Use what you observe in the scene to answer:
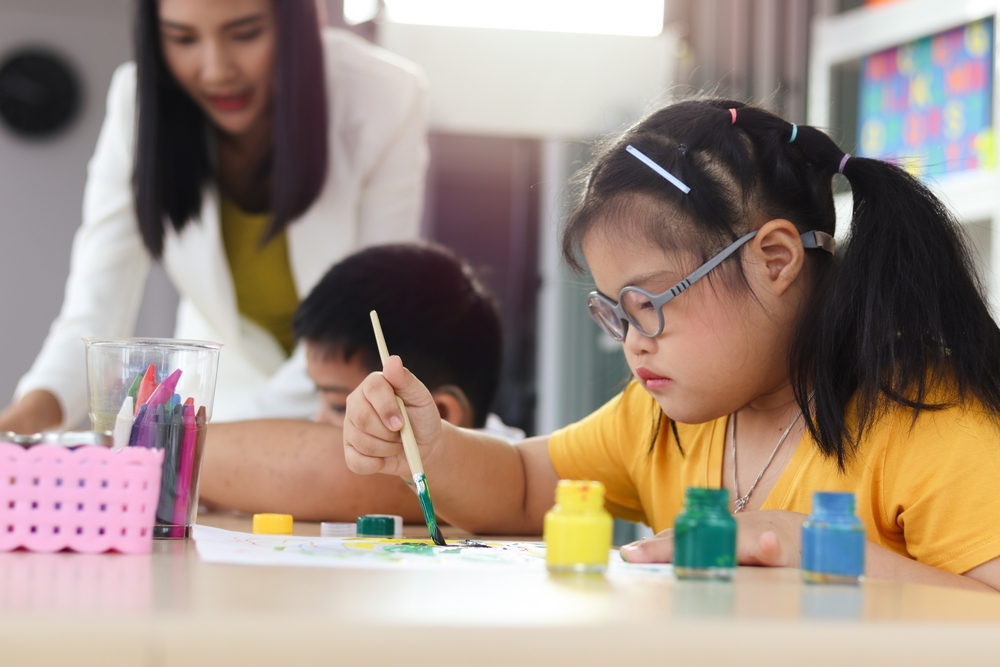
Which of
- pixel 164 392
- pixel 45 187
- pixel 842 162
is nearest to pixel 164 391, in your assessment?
pixel 164 392

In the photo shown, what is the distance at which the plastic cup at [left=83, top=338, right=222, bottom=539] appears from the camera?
76cm

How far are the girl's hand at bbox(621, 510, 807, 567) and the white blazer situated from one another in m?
1.06

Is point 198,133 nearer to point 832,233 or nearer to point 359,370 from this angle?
point 359,370

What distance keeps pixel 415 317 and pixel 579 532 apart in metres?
0.87

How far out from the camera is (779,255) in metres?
0.95

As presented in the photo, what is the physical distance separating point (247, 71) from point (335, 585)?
1330 mm

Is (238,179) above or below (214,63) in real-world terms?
below

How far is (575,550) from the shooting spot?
1.86 ft

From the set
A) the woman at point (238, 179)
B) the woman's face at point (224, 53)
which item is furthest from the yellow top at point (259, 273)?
the woman's face at point (224, 53)

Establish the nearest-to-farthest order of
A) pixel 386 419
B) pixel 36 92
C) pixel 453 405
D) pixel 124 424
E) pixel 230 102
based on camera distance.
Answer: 1. pixel 124 424
2. pixel 386 419
3. pixel 453 405
4. pixel 230 102
5. pixel 36 92

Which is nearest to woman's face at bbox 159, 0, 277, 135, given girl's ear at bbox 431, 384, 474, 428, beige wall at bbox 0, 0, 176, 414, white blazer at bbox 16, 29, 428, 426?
white blazer at bbox 16, 29, 428, 426

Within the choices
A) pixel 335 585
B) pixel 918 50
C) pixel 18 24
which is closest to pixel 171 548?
pixel 335 585

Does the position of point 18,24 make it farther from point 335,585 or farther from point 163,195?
point 335,585

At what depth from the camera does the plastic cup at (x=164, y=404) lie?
0.76m
